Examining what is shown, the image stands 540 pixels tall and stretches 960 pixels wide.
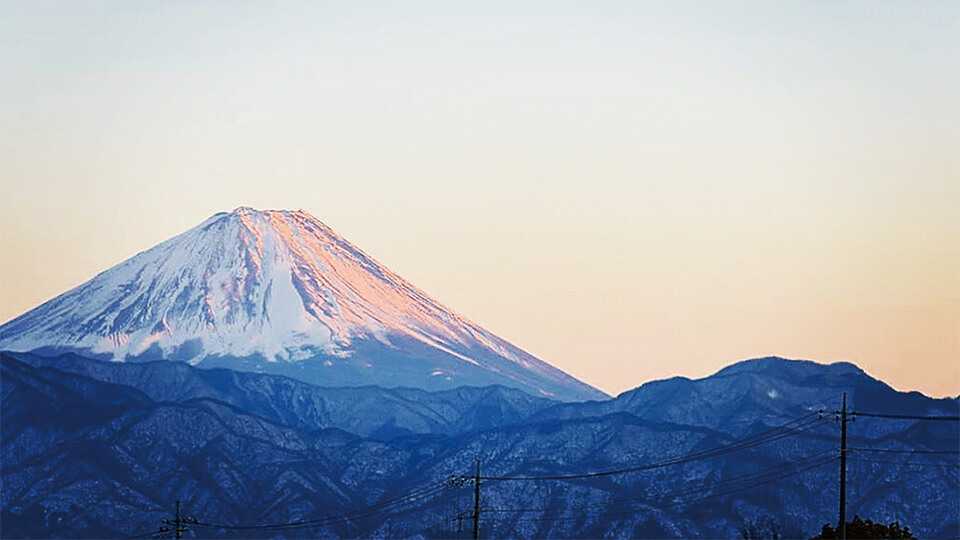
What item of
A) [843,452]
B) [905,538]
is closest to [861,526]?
[905,538]

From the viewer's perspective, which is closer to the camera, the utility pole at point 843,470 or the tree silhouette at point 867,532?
the utility pole at point 843,470

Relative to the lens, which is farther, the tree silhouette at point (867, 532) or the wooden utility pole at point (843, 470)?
the tree silhouette at point (867, 532)

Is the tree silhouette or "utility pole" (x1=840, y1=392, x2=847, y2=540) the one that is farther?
the tree silhouette

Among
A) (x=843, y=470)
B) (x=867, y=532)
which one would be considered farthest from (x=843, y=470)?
(x=867, y=532)

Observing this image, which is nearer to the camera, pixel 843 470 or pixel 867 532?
pixel 843 470

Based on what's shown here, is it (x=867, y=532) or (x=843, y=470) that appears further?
(x=867, y=532)

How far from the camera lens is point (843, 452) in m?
90.9

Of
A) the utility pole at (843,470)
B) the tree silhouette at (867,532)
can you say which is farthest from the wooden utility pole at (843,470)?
the tree silhouette at (867,532)

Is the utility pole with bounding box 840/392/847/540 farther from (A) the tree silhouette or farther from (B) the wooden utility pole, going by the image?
(A) the tree silhouette

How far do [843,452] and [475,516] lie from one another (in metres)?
20.3

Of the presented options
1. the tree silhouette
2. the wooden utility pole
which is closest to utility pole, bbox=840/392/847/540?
the wooden utility pole

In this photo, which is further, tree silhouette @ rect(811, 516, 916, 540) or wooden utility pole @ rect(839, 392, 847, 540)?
tree silhouette @ rect(811, 516, 916, 540)

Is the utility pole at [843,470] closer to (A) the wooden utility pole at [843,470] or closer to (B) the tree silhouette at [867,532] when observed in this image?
(A) the wooden utility pole at [843,470]

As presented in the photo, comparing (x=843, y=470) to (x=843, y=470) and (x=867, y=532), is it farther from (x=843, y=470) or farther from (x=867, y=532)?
(x=867, y=532)
